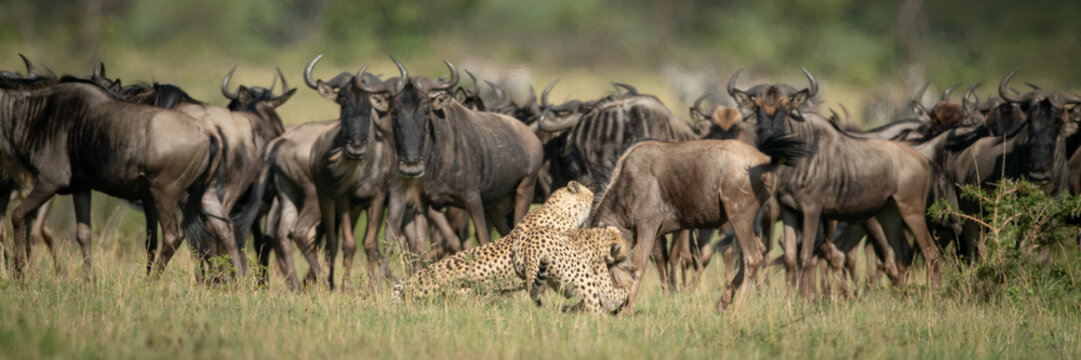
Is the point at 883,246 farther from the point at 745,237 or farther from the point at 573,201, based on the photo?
the point at 573,201

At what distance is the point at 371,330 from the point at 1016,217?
18.2 feet

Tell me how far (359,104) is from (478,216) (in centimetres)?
163

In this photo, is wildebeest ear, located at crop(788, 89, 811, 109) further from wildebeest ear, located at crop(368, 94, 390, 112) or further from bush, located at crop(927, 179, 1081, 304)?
wildebeest ear, located at crop(368, 94, 390, 112)

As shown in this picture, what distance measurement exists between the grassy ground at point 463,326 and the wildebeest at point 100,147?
69 centimetres

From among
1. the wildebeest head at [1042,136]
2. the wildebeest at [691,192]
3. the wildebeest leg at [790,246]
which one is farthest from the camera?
the wildebeest head at [1042,136]

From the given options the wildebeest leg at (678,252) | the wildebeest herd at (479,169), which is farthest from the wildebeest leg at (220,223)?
the wildebeest leg at (678,252)

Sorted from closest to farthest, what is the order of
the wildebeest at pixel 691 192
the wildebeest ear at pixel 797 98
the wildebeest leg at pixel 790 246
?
the wildebeest at pixel 691 192 < the wildebeest leg at pixel 790 246 < the wildebeest ear at pixel 797 98

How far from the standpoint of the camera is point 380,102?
34.1 feet

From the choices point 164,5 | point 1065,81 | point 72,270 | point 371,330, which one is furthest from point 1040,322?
point 164,5

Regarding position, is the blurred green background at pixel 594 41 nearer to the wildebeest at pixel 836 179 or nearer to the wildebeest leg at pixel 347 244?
the wildebeest leg at pixel 347 244

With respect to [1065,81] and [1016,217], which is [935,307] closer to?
[1016,217]

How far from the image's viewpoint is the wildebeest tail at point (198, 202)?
9.45 meters

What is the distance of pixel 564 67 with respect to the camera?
4153cm

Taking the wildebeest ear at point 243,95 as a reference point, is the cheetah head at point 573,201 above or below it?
below
